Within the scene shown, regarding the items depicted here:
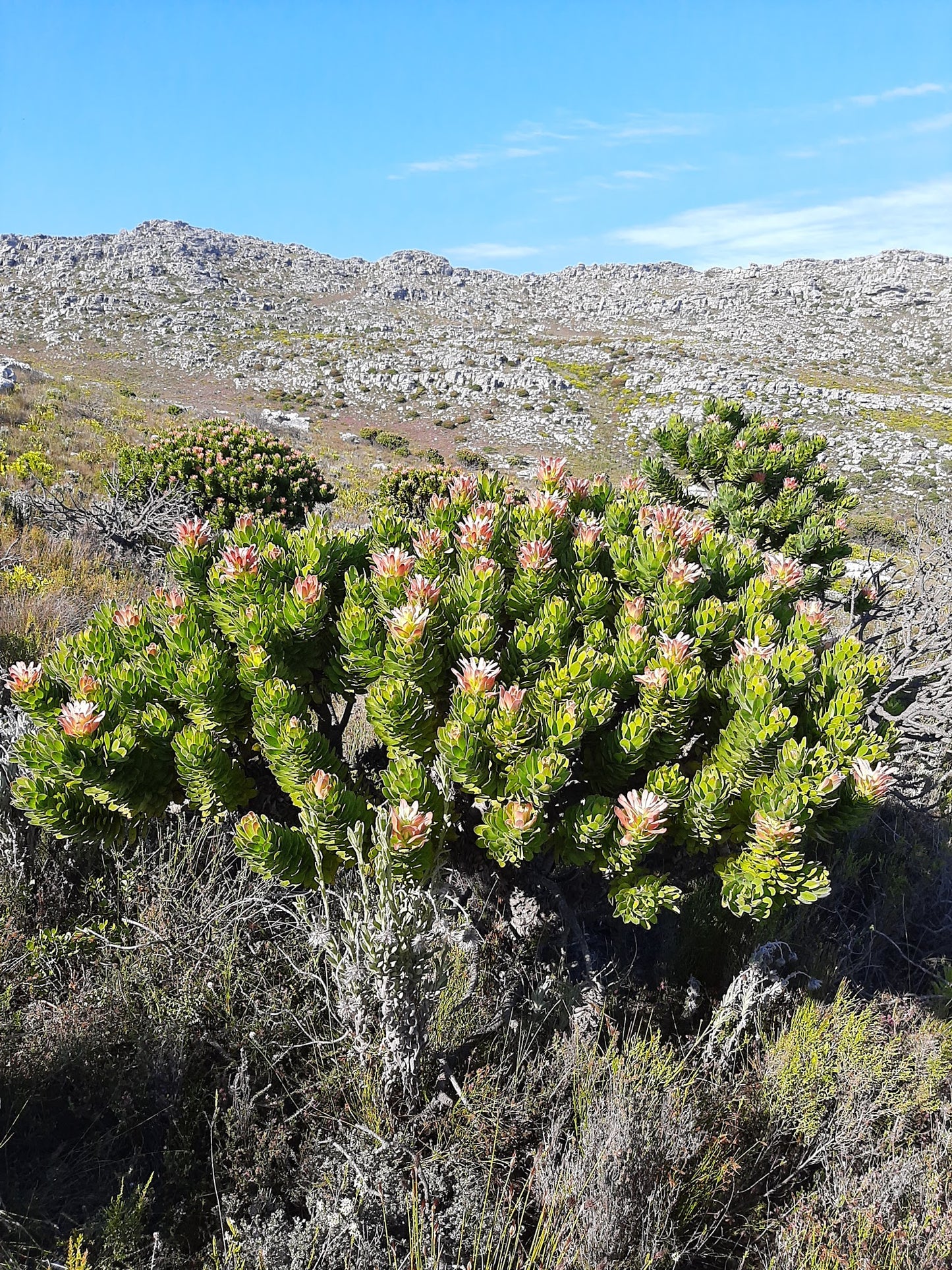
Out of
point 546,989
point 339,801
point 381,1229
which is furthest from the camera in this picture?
point 546,989

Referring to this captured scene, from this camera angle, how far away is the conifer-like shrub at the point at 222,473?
28.5 ft

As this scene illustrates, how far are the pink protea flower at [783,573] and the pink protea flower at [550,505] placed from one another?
98 cm

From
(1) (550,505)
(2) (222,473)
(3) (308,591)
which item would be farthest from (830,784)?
(2) (222,473)

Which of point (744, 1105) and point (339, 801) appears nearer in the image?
point (339, 801)

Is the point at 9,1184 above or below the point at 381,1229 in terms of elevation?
above

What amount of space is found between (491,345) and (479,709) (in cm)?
5535

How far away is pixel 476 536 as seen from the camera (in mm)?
3049

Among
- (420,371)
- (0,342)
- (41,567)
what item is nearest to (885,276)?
(420,371)

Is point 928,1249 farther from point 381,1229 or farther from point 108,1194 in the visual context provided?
point 108,1194

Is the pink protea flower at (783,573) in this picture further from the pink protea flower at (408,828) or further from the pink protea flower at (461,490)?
the pink protea flower at (408,828)

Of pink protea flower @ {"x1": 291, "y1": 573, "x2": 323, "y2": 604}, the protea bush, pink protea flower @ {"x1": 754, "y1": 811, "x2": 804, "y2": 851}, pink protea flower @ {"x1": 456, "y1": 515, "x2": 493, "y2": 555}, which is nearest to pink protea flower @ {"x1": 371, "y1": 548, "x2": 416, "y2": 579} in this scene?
the protea bush

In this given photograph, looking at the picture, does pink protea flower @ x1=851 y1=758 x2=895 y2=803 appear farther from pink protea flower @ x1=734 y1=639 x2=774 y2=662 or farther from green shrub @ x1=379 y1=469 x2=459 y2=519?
green shrub @ x1=379 y1=469 x2=459 y2=519

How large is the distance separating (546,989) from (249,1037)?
1.20 meters

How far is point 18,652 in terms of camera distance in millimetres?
5039
